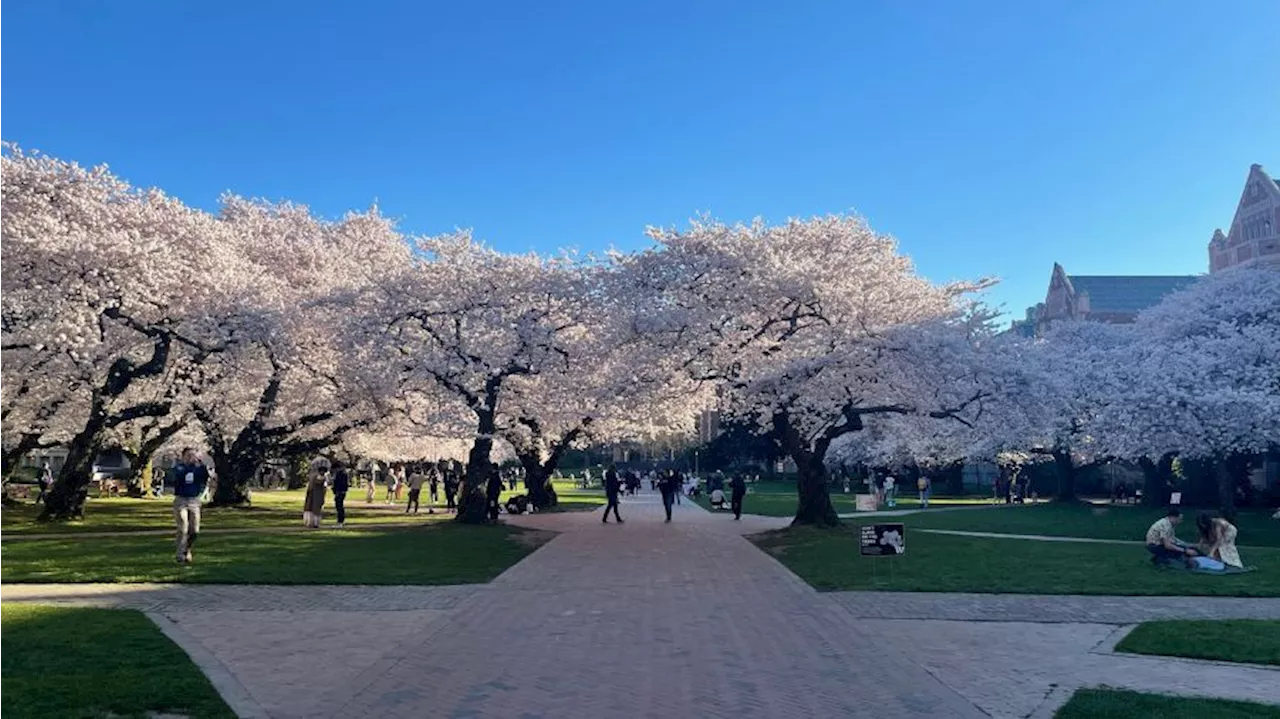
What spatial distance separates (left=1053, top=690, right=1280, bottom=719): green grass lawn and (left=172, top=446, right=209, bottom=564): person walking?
1344 centimetres

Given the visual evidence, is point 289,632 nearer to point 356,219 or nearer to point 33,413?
point 33,413

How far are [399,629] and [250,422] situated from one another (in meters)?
24.5

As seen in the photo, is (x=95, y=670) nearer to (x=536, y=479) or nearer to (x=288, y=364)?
(x=288, y=364)

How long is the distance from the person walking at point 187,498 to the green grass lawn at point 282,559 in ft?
1.19

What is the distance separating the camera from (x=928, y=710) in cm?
732

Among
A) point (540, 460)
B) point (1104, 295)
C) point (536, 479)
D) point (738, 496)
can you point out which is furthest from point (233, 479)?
point (1104, 295)

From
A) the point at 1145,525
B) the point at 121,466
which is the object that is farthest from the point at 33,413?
the point at 121,466

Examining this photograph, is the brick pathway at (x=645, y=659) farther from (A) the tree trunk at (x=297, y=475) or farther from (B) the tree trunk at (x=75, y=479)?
(A) the tree trunk at (x=297, y=475)

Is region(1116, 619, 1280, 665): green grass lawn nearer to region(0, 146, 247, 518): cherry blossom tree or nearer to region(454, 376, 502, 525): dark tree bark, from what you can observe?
region(454, 376, 502, 525): dark tree bark

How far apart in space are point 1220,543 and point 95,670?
55.6 ft

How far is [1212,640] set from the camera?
10039 mm

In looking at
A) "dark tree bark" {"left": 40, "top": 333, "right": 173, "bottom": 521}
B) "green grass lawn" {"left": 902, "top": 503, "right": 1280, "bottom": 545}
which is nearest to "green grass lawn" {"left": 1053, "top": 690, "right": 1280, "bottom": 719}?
"green grass lawn" {"left": 902, "top": 503, "right": 1280, "bottom": 545}

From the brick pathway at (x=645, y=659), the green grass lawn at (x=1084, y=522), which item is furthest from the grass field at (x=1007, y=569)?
the green grass lawn at (x=1084, y=522)

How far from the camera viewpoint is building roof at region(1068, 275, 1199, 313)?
77.9 metres
